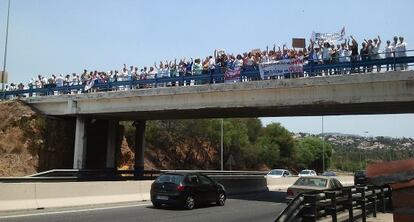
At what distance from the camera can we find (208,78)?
29891 millimetres

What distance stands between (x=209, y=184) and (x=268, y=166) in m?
69.1

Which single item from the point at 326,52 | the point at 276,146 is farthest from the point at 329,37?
the point at 276,146

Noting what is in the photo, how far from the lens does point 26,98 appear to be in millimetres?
39000

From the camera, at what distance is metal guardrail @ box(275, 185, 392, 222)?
8.64 meters

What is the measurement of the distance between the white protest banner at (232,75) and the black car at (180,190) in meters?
9.41

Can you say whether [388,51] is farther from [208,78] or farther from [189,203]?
[189,203]

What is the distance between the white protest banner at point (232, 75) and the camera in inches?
1127

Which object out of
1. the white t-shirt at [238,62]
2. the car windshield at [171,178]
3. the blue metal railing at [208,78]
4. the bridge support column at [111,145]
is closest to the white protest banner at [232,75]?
the blue metal railing at [208,78]

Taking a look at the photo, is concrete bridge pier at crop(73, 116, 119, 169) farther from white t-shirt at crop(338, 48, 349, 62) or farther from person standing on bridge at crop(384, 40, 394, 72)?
person standing on bridge at crop(384, 40, 394, 72)

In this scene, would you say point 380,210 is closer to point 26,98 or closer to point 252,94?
point 252,94

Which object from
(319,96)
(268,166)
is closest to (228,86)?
(319,96)

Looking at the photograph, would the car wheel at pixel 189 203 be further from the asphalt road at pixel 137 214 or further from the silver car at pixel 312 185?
the silver car at pixel 312 185

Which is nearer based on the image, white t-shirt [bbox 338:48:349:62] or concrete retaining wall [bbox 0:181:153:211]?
concrete retaining wall [bbox 0:181:153:211]

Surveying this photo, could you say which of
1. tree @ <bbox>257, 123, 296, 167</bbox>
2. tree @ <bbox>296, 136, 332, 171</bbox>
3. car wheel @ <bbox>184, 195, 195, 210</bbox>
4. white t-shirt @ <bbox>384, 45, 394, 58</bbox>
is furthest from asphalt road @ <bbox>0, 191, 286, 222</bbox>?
tree @ <bbox>296, 136, 332, 171</bbox>
